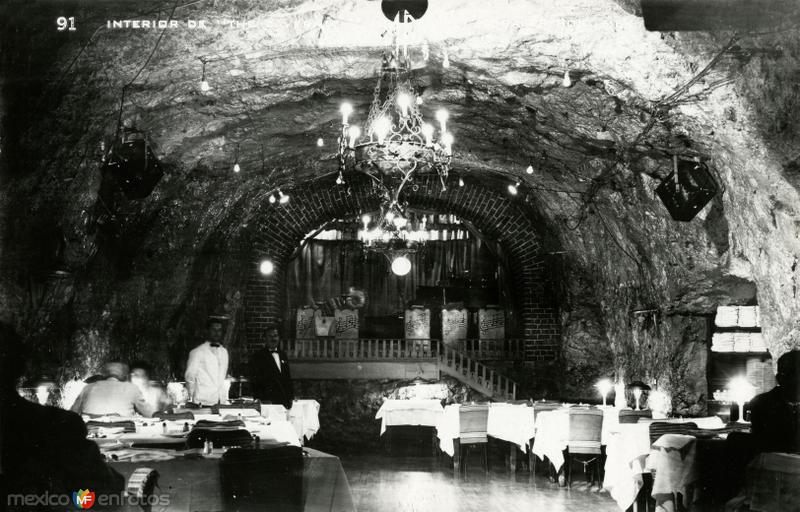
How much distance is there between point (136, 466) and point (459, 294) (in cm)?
1405

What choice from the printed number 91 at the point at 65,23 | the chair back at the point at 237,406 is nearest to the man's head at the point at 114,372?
the chair back at the point at 237,406

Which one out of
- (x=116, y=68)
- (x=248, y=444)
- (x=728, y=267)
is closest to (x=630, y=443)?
(x=728, y=267)

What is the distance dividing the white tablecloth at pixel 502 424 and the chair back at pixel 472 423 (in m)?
0.07

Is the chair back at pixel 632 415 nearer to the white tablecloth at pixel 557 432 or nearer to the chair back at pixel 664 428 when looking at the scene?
the white tablecloth at pixel 557 432

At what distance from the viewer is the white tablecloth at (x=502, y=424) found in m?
9.51

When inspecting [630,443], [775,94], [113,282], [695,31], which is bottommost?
[630,443]

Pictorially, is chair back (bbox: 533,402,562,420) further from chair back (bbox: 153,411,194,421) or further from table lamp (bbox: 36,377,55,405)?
table lamp (bbox: 36,377,55,405)

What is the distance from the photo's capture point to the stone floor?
7418 millimetres

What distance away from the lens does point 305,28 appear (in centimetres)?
644

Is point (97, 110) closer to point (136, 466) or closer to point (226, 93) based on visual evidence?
point (226, 93)

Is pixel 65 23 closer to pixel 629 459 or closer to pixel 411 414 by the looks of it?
pixel 629 459

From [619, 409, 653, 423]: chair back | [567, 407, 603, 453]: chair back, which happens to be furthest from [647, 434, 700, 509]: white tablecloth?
[567, 407, 603, 453]: chair back

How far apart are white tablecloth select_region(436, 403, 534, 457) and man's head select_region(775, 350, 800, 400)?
15.2 feet

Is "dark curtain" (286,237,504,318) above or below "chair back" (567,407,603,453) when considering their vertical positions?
above
